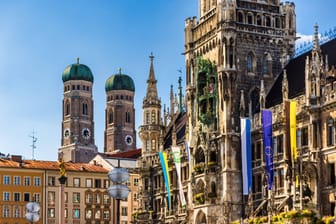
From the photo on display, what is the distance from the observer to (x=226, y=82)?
8975 centimetres

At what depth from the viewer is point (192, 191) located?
311 ft

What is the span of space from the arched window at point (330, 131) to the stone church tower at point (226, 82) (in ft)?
45.0

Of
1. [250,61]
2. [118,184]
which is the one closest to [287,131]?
[250,61]

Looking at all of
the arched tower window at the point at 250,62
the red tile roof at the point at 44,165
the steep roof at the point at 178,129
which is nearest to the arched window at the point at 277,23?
the arched tower window at the point at 250,62

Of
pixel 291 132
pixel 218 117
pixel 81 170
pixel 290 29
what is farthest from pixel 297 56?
pixel 81 170

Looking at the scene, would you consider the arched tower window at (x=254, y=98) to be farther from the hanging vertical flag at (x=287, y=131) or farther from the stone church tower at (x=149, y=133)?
the stone church tower at (x=149, y=133)

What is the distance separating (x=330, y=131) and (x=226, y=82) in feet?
55.6

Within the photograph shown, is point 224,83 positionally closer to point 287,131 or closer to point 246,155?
point 246,155

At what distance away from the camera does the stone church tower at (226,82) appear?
291ft

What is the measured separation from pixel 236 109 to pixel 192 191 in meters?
11.1

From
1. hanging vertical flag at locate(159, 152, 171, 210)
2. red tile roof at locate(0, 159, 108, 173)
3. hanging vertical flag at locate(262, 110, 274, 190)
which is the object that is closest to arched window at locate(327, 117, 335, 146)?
hanging vertical flag at locate(262, 110, 274, 190)

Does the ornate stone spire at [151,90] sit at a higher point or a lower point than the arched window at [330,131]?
higher

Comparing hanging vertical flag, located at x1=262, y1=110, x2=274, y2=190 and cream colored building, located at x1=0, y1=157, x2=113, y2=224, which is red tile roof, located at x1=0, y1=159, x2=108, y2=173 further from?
hanging vertical flag, located at x1=262, y1=110, x2=274, y2=190

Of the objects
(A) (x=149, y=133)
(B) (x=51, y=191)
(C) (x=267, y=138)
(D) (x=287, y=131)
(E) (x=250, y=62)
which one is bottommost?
(B) (x=51, y=191)
